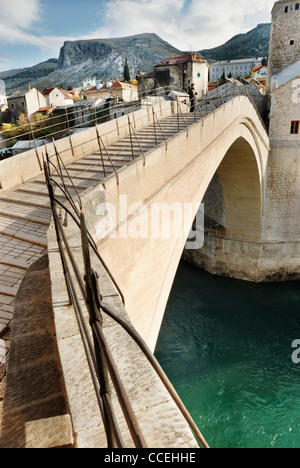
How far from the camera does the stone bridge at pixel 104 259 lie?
1599 mm

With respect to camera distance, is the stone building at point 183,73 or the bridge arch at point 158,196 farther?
the stone building at point 183,73

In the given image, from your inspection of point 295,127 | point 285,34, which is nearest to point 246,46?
point 285,34

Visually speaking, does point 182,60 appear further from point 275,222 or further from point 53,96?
point 275,222

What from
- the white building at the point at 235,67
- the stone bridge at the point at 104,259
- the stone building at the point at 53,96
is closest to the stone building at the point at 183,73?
the stone building at the point at 53,96

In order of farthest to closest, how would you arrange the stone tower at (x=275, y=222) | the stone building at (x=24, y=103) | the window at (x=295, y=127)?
the stone building at (x=24, y=103)
the stone tower at (x=275, y=222)
the window at (x=295, y=127)

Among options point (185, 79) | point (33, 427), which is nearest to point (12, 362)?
point (33, 427)

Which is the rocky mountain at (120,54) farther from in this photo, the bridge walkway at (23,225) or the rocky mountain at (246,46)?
the bridge walkway at (23,225)

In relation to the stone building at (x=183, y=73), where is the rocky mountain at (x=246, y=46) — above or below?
above

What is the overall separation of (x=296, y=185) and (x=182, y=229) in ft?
41.3

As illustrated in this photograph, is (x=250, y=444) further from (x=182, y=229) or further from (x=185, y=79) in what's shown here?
(x=185, y=79)

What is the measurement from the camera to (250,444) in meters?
8.87

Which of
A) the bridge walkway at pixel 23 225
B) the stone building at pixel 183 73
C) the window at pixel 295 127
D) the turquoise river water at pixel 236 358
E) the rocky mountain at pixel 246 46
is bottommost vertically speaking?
the turquoise river water at pixel 236 358

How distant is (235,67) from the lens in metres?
77.1

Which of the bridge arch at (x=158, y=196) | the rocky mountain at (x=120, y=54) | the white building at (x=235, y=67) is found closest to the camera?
the bridge arch at (x=158, y=196)
